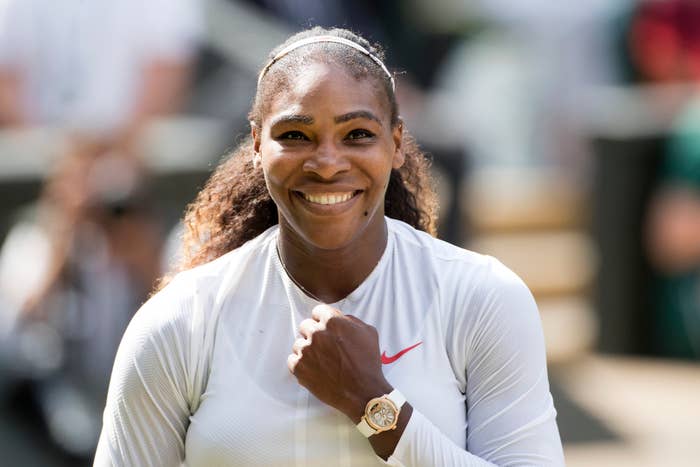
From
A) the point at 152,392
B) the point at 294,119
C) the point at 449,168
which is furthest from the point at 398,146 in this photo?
the point at 449,168

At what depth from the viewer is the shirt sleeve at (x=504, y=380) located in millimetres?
2473

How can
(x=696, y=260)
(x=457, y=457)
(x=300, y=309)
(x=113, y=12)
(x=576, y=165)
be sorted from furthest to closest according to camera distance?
(x=576, y=165)
(x=696, y=260)
(x=113, y=12)
(x=300, y=309)
(x=457, y=457)

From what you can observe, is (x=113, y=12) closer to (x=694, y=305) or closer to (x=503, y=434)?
(x=694, y=305)

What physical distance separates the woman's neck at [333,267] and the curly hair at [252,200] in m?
0.23

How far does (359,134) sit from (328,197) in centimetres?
13

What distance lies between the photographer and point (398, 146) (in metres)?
2.73

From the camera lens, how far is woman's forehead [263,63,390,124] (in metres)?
2.49

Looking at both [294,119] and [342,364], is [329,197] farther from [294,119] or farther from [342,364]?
[342,364]

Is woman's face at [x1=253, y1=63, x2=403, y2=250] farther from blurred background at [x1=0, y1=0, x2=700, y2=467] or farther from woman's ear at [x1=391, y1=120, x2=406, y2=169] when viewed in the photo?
blurred background at [x1=0, y1=0, x2=700, y2=467]

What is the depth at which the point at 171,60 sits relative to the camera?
270 inches

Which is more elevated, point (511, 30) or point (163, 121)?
point (511, 30)

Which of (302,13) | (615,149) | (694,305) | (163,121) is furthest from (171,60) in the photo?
(694,305)

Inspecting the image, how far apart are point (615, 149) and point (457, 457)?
5.63 m

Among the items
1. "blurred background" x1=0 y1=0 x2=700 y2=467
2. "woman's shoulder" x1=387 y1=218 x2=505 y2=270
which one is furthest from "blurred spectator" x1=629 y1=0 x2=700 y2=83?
"woman's shoulder" x1=387 y1=218 x2=505 y2=270
